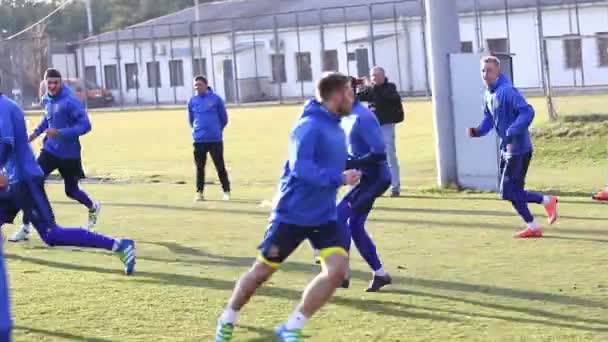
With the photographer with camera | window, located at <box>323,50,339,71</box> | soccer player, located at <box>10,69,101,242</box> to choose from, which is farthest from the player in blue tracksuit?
window, located at <box>323,50,339,71</box>

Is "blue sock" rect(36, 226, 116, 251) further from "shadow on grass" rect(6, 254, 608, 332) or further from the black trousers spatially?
the black trousers

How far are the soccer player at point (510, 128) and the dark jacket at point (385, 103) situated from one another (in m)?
→ 4.92

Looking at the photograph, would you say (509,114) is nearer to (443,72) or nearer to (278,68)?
(443,72)

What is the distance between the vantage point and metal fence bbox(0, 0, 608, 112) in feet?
145

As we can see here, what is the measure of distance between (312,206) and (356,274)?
3.55 meters

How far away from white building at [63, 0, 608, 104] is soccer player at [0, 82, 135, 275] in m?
31.2

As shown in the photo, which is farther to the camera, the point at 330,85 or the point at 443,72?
the point at 443,72

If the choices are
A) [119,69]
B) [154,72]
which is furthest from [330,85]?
[119,69]

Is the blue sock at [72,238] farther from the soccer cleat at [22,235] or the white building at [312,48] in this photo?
the white building at [312,48]

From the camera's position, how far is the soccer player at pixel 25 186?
10438 mm

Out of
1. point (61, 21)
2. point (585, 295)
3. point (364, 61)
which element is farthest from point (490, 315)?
point (61, 21)

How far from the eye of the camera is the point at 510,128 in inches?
502

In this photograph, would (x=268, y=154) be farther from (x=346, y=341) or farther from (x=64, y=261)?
(x=346, y=341)

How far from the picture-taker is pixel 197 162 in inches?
756
